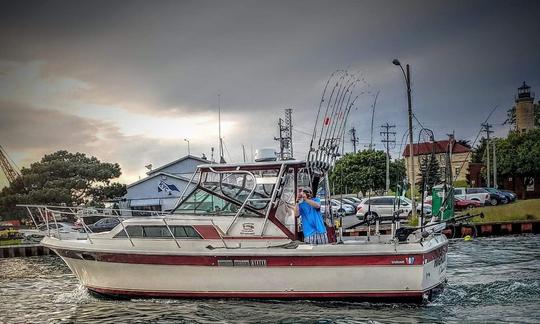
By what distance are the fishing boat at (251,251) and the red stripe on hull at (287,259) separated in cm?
2

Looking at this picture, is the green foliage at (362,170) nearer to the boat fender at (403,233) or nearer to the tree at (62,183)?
the tree at (62,183)

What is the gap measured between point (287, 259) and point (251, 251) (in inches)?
30.4

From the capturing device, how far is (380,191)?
217 ft

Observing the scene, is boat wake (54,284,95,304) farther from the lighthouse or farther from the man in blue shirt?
the lighthouse

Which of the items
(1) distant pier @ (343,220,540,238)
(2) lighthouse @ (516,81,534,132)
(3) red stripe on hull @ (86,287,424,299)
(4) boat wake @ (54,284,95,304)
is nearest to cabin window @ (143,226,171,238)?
(3) red stripe on hull @ (86,287,424,299)

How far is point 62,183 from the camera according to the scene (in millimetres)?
40188

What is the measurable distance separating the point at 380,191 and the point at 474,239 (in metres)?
40.0

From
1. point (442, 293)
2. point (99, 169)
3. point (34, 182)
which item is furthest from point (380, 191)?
point (442, 293)

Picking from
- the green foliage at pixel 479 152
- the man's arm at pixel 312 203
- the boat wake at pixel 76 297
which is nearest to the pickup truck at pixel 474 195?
the man's arm at pixel 312 203

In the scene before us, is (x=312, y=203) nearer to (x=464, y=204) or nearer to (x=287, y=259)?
(x=287, y=259)

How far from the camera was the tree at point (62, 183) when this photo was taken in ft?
128

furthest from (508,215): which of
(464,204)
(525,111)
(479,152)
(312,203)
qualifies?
(525,111)

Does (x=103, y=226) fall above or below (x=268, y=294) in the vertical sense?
above

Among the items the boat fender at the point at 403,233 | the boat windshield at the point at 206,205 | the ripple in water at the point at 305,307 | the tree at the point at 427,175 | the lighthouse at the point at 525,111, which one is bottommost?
the ripple in water at the point at 305,307
